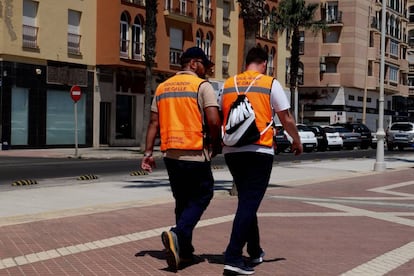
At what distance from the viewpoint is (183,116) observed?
583 cm

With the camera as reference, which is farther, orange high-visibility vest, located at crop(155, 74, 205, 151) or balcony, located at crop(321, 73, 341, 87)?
balcony, located at crop(321, 73, 341, 87)

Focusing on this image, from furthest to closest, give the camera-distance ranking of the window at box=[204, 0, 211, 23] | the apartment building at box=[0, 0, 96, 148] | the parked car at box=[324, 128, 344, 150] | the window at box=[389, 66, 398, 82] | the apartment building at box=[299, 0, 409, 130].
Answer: the window at box=[389, 66, 398, 82] → the apartment building at box=[299, 0, 409, 130] → the window at box=[204, 0, 211, 23] → the parked car at box=[324, 128, 344, 150] → the apartment building at box=[0, 0, 96, 148]

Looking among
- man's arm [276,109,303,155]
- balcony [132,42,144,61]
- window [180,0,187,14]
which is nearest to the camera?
man's arm [276,109,303,155]

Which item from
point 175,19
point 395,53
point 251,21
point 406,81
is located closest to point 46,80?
point 175,19

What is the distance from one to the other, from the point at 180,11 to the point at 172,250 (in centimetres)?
A: 3555

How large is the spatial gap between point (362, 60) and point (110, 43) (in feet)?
124

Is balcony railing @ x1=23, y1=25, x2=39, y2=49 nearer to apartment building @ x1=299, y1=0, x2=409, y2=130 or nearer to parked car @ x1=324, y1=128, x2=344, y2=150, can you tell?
parked car @ x1=324, y1=128, x2=344, y2=150

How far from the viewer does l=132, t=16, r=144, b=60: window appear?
36375mm

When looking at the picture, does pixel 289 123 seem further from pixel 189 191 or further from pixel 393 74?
pixel 393 74

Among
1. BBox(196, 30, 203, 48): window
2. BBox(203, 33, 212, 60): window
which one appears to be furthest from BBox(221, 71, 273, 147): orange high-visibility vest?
BBox(203, 33, 212, 60): window

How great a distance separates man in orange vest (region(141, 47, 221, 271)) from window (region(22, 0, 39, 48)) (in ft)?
87.1

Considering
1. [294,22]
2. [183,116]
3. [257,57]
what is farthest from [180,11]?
[183,116]

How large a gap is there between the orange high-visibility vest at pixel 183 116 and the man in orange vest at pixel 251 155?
Answer: 269mm

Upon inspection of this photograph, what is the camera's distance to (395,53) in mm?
75312
